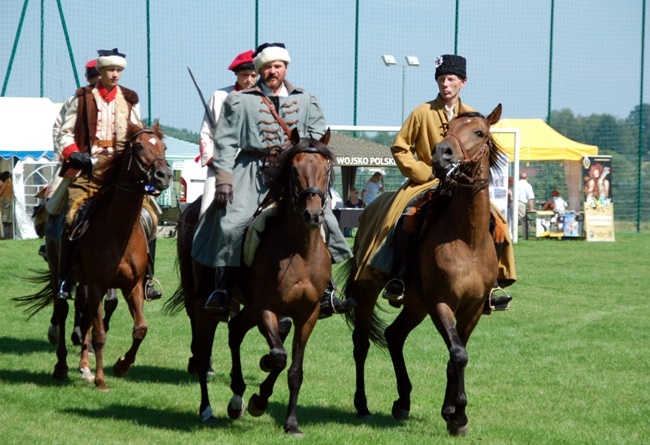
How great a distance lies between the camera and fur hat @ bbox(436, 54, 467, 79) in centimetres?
860

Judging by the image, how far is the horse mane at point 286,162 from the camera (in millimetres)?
7352

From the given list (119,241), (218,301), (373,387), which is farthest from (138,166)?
(373,387)

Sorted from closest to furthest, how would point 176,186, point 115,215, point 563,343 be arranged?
1. point 115,215
2. point 563,343
3. point 176,186

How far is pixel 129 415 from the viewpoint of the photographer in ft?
27.5

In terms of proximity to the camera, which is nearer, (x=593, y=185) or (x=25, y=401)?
(x=25, y=401)

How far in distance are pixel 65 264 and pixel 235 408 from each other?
2804mm

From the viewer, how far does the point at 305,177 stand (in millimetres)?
7160

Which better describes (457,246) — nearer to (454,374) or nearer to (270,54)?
(454,374)

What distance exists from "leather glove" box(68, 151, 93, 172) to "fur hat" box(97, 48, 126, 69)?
1.03m

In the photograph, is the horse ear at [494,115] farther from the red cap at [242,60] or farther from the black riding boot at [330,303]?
the red cap at [242,60]

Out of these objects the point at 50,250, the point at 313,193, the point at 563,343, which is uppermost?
the point at 313,193

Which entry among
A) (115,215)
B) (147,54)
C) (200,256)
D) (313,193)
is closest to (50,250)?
(115,215)

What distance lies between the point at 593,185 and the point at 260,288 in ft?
90.0

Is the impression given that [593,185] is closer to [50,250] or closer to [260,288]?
[50,250]
